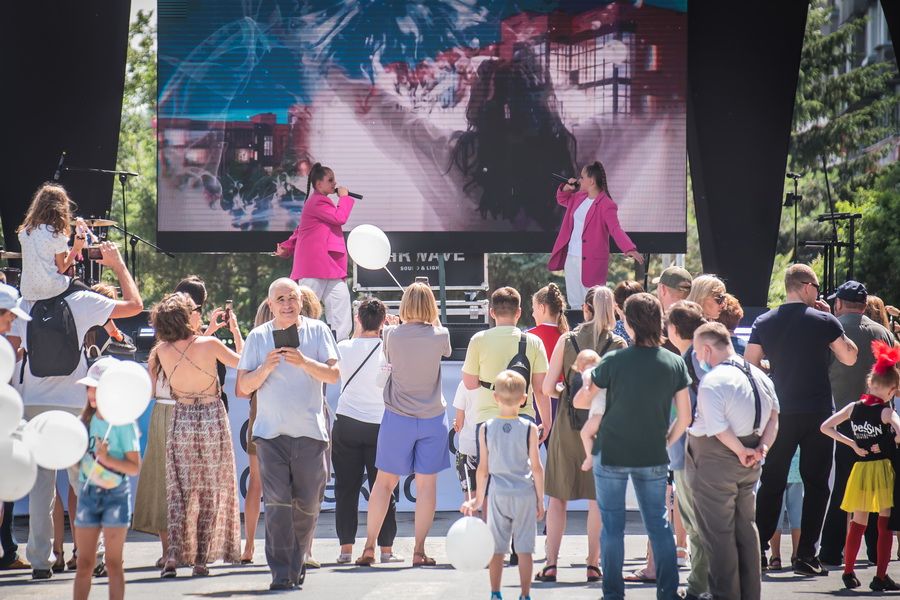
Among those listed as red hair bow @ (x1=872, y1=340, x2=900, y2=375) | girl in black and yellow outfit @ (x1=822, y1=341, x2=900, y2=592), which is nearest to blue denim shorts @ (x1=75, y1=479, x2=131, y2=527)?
girl in black and yellow outfit @ (x1=822, y1=341, x2=900, y2=592)

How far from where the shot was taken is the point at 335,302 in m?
11.4

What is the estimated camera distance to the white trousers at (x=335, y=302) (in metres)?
11.3

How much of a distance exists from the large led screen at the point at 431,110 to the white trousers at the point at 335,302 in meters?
2.08

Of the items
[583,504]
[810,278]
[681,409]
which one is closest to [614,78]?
[583,504]

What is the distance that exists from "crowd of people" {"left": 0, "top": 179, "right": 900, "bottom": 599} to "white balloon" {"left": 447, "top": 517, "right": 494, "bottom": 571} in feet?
0.82

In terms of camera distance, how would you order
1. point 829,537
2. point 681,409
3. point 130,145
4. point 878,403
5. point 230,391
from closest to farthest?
point 681,409 → point 878,403 → point 829,537 → point 230,391 → point 130,145

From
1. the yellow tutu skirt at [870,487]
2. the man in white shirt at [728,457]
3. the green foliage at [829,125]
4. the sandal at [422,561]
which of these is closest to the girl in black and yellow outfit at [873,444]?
the yellow tutu skirt at [870,487]

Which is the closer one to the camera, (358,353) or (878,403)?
(878,403)

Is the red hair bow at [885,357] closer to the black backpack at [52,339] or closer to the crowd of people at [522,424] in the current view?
the crowd of people at [522,424]

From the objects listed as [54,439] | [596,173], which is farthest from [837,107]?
[54,439]

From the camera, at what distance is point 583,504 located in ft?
34.0

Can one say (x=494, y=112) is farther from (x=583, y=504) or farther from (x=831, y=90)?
(x=831, y=90)

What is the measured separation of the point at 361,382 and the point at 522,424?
6.46 feet

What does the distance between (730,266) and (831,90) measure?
27805 mm
